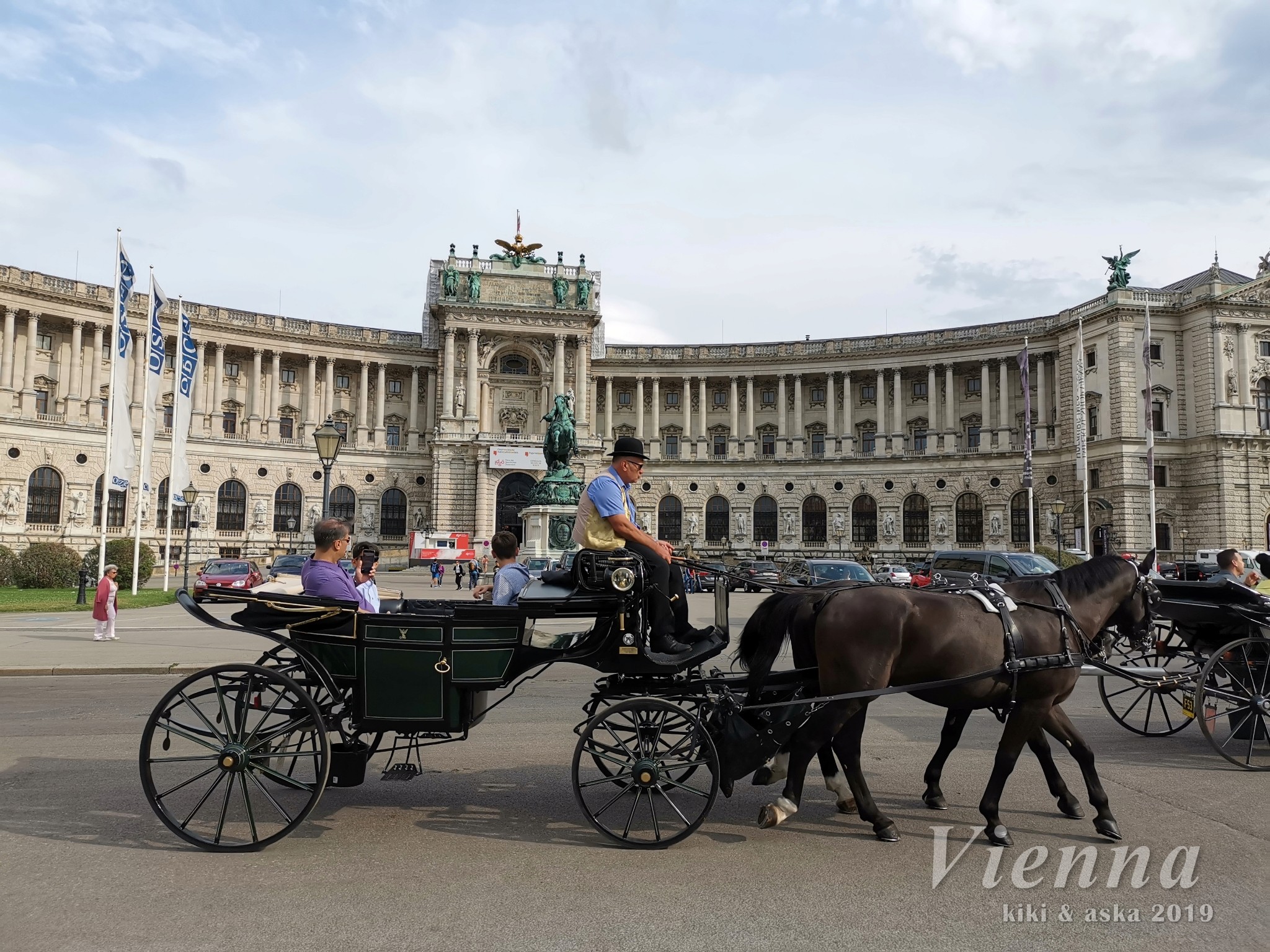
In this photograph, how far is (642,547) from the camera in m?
6.36

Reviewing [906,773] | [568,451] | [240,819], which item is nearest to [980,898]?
[906,773]

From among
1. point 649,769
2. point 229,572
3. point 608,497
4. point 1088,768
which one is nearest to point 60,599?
point 229,572

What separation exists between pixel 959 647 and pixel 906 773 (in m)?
2.29

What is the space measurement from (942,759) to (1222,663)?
3.61 meters

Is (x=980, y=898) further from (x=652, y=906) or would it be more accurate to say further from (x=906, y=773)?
(x=906, y=773)

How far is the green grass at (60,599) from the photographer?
78.7ft

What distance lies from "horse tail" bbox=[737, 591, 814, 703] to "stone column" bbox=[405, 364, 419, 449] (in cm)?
6628

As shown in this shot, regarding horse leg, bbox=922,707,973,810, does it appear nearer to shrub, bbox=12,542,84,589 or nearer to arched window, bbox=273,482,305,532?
shrub, bbox=12,542,84,589

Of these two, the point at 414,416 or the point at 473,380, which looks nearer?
the point at 473,380

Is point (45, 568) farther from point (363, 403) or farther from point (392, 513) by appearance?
point (363, 403)

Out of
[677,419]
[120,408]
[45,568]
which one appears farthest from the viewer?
[677,419]

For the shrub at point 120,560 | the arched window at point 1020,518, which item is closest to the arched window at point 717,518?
the arched window at point 1020,518

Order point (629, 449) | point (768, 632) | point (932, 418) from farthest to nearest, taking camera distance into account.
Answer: point (932, 418)
point (629, 449)
point (768, 632)

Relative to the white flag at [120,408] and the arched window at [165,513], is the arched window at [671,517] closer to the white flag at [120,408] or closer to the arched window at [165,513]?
the arched window at [165,513]
